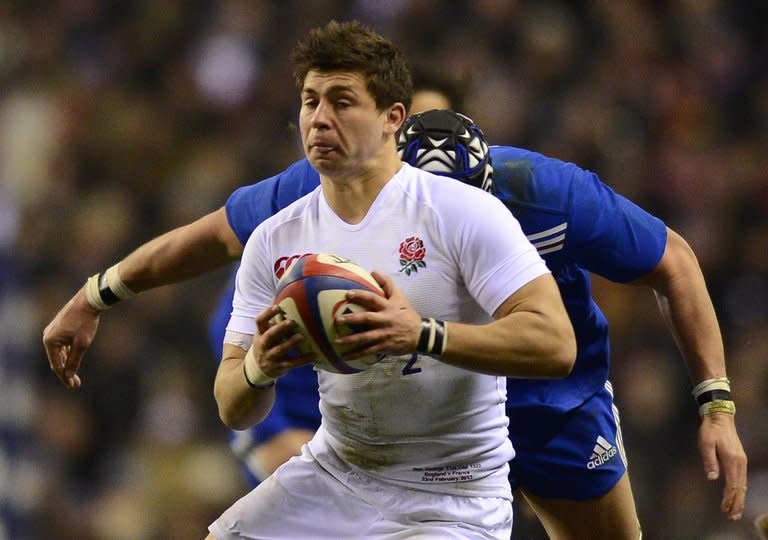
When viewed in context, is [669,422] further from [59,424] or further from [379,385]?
[379,385]

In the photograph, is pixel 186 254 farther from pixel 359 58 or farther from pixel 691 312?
pixel 691 312

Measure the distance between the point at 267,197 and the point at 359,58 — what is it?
3.13 ft

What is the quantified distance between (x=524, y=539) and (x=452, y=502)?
7.54ft

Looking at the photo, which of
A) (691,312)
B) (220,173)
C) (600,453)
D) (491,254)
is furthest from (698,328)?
(220,173)

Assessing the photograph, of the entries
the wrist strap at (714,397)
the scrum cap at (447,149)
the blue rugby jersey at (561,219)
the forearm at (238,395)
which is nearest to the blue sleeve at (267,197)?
the blue rugby jersey at (561,219)

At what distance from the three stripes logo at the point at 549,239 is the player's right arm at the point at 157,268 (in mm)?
913

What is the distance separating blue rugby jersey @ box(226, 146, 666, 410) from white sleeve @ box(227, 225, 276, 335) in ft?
2.32

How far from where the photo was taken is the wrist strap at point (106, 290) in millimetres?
4422

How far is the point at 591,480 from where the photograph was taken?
4.45 meters

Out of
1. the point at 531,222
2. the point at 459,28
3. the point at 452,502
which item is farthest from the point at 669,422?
the point at 452,502

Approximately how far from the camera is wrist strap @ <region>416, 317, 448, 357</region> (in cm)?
Result: 298

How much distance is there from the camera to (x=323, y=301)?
2996 millimetres

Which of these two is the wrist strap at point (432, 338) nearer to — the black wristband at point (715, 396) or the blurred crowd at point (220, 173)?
the black wristband at point (715, 396)

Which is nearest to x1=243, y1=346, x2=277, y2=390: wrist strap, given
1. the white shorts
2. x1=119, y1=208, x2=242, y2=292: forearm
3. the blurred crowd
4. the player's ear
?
the white shorts
